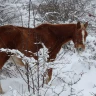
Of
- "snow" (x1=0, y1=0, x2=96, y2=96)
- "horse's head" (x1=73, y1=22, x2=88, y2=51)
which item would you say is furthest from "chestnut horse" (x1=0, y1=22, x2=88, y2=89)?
"snow" (x1=0, y1=0, x2=96, y2=96)

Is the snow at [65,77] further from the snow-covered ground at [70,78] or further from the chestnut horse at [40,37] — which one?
the chestnut horse at [40,37]

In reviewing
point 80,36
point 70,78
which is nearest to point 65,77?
point 70,78

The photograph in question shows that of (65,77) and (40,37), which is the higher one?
(40,37)

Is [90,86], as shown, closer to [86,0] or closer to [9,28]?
[9,28]

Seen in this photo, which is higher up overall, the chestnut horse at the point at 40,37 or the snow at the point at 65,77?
the chestnut horse at the point at 40,37

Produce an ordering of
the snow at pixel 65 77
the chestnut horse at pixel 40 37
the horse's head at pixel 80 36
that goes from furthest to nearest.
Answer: the horse's head at pixel 80 36
the chestnut horse at pixel 40 37
the snow at pixel 65 77

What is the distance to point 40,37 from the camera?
18.9ft

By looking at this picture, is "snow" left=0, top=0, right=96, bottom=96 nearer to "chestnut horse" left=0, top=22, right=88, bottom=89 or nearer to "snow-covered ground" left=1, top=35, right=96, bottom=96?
"snow-covered ground" left=1, top=35, right=96, bottom=96

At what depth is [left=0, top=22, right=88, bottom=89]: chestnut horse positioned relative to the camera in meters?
5.34

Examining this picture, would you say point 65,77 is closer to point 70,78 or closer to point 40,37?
point 70,78

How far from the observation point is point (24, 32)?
18.2ft

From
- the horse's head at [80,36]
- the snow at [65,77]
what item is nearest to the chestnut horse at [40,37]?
the horse's head at [80,36]

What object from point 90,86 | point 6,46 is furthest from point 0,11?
point 90,86

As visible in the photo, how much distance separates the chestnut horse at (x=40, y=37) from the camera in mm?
5344
